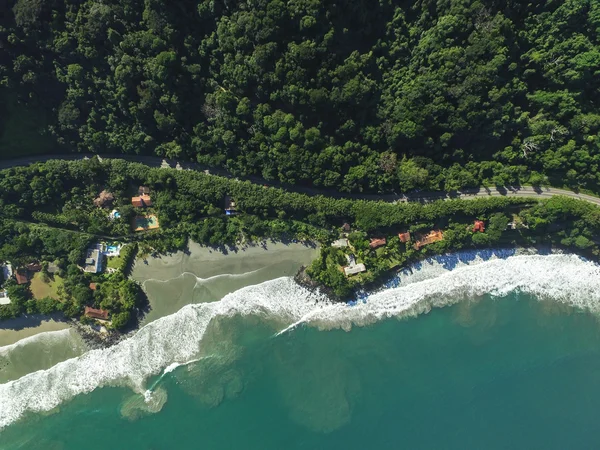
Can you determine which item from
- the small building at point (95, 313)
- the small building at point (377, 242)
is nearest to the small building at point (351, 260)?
the small building at point (377, 242)

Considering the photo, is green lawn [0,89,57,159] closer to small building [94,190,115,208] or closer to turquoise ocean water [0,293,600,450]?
small building [94,190,115,208]

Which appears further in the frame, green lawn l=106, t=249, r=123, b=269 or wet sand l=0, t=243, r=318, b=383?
wet sand l=0, t=243, r=318, b=383

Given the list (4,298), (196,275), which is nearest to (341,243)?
(196,275)

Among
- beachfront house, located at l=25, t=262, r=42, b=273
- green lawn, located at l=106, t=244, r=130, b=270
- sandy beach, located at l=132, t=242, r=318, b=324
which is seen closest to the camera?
beachfront house, located at l=25, t=262, r=42, b=273

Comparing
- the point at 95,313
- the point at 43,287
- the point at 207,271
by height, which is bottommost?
the point at 95,313

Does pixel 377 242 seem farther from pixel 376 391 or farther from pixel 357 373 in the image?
pixel 376 391

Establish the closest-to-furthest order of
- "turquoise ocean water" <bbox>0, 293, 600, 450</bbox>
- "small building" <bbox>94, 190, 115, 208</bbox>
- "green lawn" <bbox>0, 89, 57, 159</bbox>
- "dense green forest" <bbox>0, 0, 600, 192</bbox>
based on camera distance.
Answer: "dense green forest" <bbox>0, 0, 600, 192</bbox>
"green lawn" <bbox>0, 89, 57, 159</bbox>
"turquoise ocean water" <bbox>0, 293, 600, 450</bbox>
"small building" <bbox>94, 190, 115, 208</bbox>

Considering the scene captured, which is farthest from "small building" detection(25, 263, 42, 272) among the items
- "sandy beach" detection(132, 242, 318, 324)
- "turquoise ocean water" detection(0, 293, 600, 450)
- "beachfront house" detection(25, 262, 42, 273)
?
"turquoise ocean water" detection(0, 293, 600, 450)
